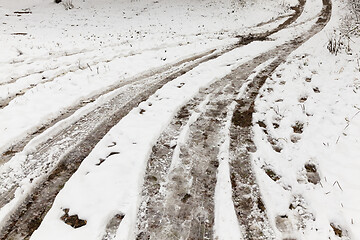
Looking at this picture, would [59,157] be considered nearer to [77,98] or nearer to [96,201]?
[96,201]

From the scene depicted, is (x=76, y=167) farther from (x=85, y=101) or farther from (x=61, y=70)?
(x=61, y=70)

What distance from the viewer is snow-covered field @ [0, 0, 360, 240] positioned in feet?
9.27

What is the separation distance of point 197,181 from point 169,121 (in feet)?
5.63

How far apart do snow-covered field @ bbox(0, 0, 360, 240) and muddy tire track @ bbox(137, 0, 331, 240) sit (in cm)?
12

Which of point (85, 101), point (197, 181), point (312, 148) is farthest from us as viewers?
point (85, 101)

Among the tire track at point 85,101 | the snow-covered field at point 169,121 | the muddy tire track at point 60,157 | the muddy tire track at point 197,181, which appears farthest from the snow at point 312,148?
the tire track at point 85,101

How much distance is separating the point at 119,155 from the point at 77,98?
264cm

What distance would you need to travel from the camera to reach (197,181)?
329cm

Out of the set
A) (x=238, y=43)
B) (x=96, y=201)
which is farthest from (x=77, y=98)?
(x=238, y=43)

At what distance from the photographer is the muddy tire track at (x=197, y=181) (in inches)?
106

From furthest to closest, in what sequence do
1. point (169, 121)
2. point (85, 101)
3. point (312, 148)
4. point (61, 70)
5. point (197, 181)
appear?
point (61, 70), point (85, 101), point (169, 121), point (312, 148), point (197, 181)

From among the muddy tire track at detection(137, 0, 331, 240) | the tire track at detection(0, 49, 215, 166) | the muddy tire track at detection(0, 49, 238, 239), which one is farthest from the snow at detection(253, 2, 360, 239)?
the tire track at detection(0, 49, 215, 166)

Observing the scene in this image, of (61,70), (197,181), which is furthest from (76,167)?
(61,70)

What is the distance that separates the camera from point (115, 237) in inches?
100
